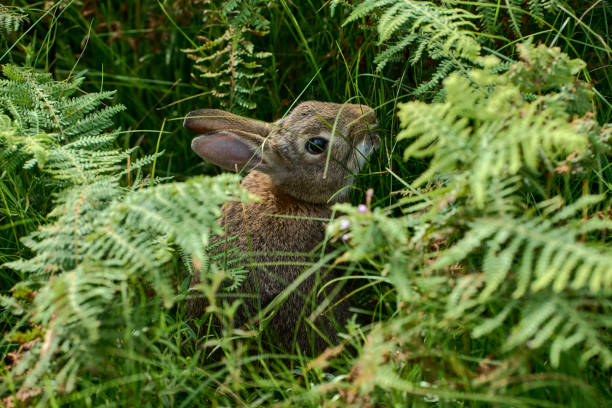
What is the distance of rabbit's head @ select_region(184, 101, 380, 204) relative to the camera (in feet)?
16.1

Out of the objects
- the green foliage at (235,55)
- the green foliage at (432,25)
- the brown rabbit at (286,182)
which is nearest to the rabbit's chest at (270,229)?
the brown rabbit at (286,182)

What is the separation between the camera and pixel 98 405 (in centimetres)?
307

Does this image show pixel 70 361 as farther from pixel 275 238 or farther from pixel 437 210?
pixel 275 238

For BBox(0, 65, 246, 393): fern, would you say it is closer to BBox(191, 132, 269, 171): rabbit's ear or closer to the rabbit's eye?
BBox(191, 132, 269, 171): rabbit's ear

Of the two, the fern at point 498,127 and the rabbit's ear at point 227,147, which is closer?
the fern at point 498,127

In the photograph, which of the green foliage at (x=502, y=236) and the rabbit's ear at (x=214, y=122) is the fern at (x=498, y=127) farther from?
the rabbit's ear at (x=214, y=122)

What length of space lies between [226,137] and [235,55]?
69 cm

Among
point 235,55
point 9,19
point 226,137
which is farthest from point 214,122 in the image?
point 9,19

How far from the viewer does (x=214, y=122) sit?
4.84 m

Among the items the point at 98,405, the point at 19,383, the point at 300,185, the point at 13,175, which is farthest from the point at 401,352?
the point at 13,175

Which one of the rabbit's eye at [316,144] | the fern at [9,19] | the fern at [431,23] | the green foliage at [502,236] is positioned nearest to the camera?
the green foliage at [502,236]

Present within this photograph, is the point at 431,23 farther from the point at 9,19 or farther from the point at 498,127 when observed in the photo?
the point at 9,19

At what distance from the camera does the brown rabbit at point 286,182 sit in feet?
14.2

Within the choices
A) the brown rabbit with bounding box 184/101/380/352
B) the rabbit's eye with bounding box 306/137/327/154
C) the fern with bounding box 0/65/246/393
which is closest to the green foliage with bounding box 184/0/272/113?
the brown rabbit with bounding box 184/101/380/352
